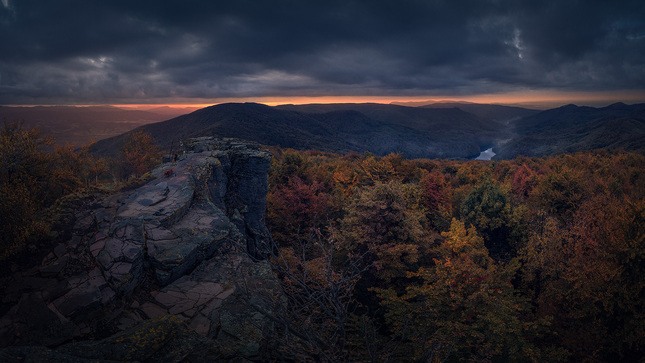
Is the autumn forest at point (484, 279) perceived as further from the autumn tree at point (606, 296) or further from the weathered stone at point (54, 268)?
the weathered stone at point (54, 268)

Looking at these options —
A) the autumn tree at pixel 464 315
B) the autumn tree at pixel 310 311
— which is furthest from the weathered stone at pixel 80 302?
the autumn tree at pixel 464 315

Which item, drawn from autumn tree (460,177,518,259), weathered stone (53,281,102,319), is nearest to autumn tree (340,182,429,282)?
autumn tree (460,177,518,259)

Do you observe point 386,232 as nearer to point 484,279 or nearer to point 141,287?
point 484,279

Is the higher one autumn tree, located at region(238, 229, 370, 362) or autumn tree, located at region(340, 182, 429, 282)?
autumn tree, located at region(238, 229, 370, 362)

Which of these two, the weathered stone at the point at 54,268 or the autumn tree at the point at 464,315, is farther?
the autumn tree at the point at 464,315

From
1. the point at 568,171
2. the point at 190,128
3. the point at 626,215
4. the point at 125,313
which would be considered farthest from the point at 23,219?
the point at 190,128

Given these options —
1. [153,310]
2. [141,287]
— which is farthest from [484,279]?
[141,287]

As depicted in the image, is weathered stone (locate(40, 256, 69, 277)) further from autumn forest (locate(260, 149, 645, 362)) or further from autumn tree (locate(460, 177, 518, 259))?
autumn tree (locate(460, 177, 518, 259))

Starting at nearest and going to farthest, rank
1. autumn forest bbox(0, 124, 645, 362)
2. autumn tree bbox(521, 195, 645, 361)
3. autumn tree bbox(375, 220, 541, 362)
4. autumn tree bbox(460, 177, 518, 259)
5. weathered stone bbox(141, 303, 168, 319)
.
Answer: weathered stone bbox(141, 303, 168, 319) → autumn forest bbox(0, 124, 645, 362) → autumn tree bbox(375, 220, 541, 362) → autumn tree bbox(521, 195, 645, 361) → autumn tree bbox(460, 177, 518, 259)
